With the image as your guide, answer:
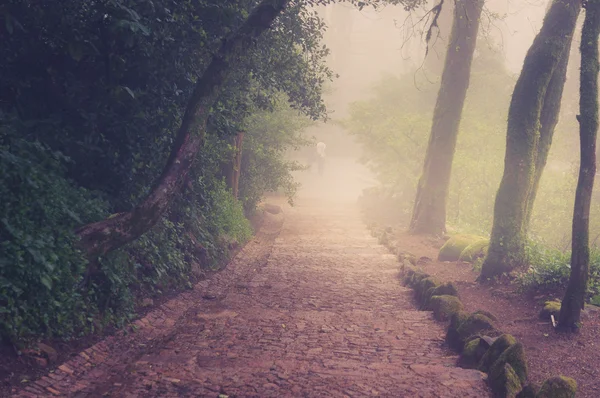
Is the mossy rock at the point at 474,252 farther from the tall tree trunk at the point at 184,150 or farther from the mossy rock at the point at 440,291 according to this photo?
the tall tree trunk at the point at 184,150

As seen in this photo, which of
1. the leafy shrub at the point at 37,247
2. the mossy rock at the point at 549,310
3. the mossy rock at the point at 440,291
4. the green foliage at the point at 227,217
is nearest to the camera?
the leafy shrub at the point at 37,247

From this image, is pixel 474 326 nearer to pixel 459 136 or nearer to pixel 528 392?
pixel 528 392

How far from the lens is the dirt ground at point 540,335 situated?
5258mm

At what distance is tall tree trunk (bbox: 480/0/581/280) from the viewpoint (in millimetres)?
9336

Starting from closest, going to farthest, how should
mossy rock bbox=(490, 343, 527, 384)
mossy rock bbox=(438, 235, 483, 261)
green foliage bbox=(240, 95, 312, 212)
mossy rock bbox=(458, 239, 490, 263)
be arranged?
mossy rock bbox=(490, 343, 527, 384) < mossy rock bbox=(458, 239, 490, 263) < mossy rock bbox=(438, 235, 483, 261) < green foliage bbox=(240, 95, 312, 212)

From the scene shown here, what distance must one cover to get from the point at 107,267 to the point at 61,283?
0.95 m

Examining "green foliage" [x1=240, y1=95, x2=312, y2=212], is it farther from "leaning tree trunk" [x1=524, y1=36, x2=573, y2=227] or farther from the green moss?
the green moss

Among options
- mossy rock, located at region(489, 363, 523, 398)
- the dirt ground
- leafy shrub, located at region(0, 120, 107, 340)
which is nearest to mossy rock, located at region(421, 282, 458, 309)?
the dirt ground

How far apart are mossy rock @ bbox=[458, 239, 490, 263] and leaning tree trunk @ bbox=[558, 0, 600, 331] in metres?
5.77

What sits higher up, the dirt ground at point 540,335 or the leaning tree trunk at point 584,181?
the leaning tree trunk at point 584,181

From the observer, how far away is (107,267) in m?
6.11

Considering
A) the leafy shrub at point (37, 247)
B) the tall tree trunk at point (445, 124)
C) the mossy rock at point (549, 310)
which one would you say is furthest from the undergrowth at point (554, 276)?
the tall tree trunk at point (445, 124)

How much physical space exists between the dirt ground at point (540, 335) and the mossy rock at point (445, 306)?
2.09 feet

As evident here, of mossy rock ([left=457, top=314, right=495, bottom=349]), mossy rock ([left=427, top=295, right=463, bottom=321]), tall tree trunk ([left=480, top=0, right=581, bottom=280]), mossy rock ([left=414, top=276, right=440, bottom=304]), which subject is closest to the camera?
mossy rock ([left=457, top=314, right=495, bottom=349])
